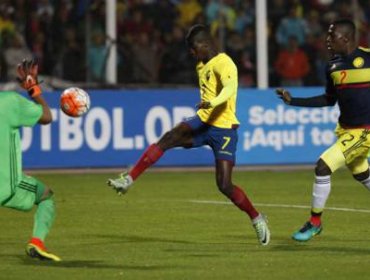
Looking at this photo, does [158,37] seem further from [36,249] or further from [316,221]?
[36,249]

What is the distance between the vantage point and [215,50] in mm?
13852

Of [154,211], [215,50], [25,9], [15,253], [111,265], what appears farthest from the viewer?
[25,9]

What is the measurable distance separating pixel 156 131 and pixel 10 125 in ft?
41.3

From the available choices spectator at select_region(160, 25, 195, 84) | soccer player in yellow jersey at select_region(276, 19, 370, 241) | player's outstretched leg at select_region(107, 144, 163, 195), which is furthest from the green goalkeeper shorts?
spectator at select_region(160, 25, 195, 84)

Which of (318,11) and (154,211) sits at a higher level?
(318,11)

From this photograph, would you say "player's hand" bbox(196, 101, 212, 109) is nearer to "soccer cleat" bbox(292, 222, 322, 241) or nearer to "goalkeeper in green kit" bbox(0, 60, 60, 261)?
"soccer cleat" bbox(292, 222, 322, 241)

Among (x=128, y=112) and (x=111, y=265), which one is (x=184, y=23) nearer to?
(x=128, y=112)

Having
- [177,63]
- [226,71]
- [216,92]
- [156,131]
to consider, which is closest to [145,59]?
[177,63]

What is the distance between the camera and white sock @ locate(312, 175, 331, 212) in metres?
13.3

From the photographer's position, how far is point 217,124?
13.8 meters

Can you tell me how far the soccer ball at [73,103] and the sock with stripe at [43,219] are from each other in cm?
87

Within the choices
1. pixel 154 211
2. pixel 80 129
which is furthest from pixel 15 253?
pixel 80 129

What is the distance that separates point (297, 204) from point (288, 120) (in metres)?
6.47

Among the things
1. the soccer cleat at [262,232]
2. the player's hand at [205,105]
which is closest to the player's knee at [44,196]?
the player's hand at [205,105]
